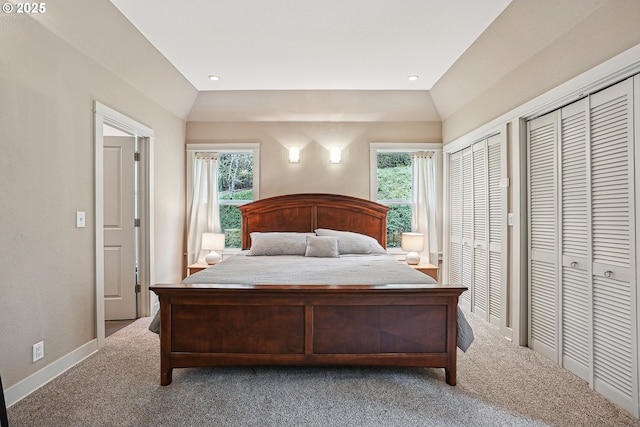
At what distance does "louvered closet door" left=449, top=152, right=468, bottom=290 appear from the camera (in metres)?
4.28

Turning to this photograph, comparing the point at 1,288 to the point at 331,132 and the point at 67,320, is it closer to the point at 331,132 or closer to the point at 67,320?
the point at 67,320

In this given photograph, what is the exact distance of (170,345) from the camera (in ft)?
7.36

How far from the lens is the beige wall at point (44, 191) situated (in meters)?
2.02

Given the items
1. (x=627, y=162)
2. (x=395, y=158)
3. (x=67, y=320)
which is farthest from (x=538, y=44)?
(x=67, y=320)

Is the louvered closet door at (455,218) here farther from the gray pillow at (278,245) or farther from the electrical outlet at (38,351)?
the electrical outlet at (38,351)

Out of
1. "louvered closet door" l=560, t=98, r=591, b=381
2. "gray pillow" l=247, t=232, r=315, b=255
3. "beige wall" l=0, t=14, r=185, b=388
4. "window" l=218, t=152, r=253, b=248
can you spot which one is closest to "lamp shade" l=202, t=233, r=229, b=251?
"window" l=218, t=152, r=253, b=248

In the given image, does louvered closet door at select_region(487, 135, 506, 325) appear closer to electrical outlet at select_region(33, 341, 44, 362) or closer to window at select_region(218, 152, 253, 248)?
window at select_region(218, 152, 253, 248)

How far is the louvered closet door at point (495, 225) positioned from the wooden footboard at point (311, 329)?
4.60 ft

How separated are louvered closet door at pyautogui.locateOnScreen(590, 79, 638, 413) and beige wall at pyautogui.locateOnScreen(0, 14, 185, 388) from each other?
3624mm

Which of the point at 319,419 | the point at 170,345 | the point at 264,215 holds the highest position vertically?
the point at 264,215

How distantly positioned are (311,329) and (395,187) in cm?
305

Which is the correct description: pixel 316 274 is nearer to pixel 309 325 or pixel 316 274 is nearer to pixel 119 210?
pixel 309 325

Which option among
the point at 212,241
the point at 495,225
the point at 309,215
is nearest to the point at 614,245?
the point at 495,225

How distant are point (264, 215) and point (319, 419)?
9.70ft
